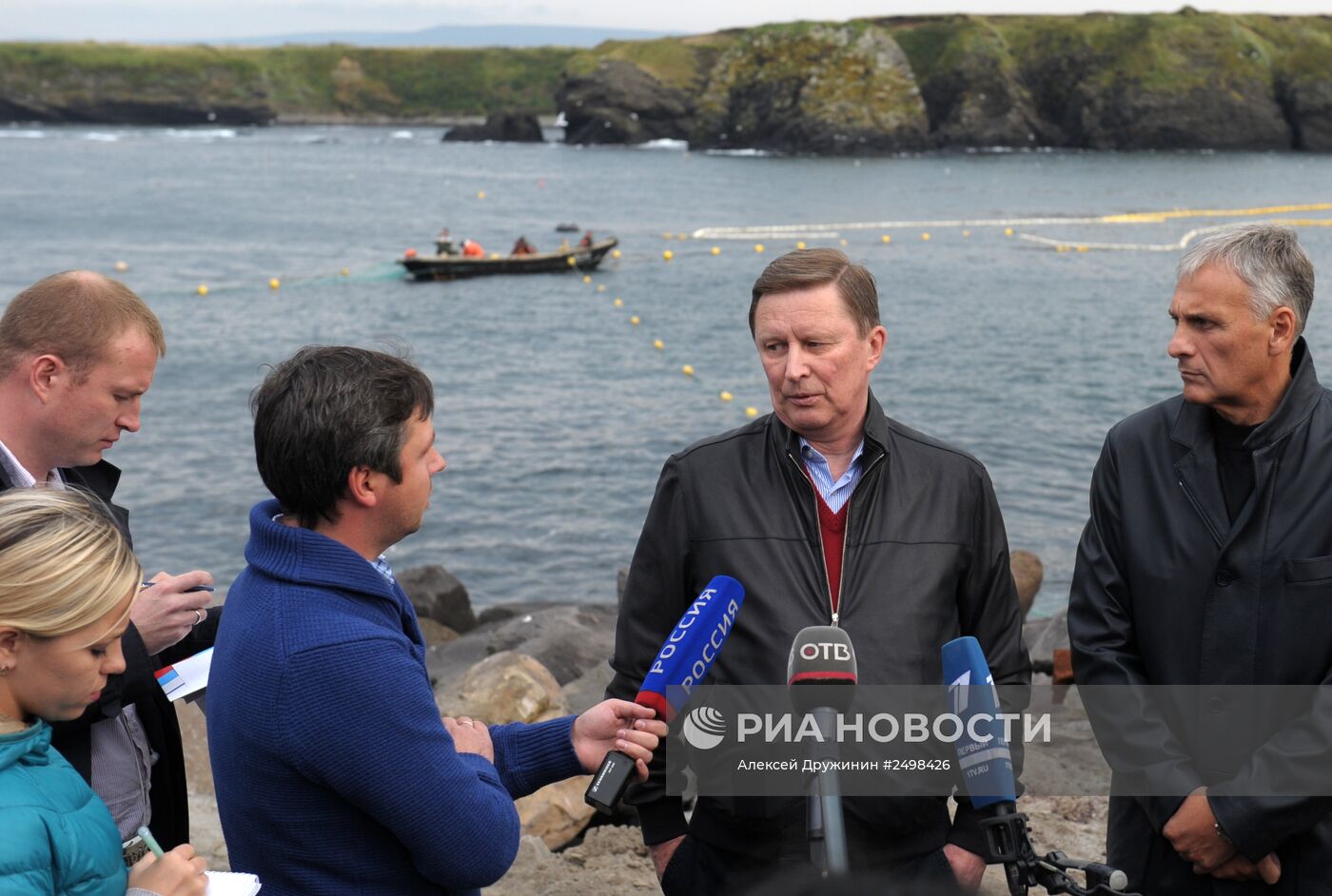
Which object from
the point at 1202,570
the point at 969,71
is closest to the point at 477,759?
the point at 1202,570

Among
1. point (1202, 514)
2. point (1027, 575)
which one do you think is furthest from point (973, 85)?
point (1202, 514)

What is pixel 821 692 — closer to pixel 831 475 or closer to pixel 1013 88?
pixel 831 475

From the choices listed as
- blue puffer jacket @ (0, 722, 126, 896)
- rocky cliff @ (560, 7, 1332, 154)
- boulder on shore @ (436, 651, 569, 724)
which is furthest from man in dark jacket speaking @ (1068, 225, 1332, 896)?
rocky cliff @ (560, 7, 1332, 154)

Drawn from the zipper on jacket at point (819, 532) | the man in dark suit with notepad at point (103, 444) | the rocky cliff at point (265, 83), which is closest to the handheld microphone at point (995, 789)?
the zipper on jacket at point (819, 532)

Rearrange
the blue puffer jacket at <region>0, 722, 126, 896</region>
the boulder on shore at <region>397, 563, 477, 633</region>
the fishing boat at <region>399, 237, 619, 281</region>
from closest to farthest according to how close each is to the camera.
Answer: the blue puffer jacket at <region>0, 722, 126, 896</region> → the boulder on shore at <region>397, 563, 477, 633</region> → the fishing boat at <region>399, 237, 619, 281</region>

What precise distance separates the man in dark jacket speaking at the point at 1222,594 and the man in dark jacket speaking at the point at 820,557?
1.11 feet

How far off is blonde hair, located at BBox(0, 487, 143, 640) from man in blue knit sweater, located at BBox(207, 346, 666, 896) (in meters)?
0.25

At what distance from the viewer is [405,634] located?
8.55ft

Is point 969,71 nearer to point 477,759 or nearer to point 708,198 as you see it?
point 708,198

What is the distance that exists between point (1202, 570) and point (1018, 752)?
26.5 inches

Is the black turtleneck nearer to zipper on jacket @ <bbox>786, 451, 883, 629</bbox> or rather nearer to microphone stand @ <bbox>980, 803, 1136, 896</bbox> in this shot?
zipper on jacket @ <bbox>786, 451, 883, 629</bbox>

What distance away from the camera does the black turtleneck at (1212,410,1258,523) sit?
339cm

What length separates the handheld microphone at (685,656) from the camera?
8.30 feet

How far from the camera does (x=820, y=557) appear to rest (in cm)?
331
